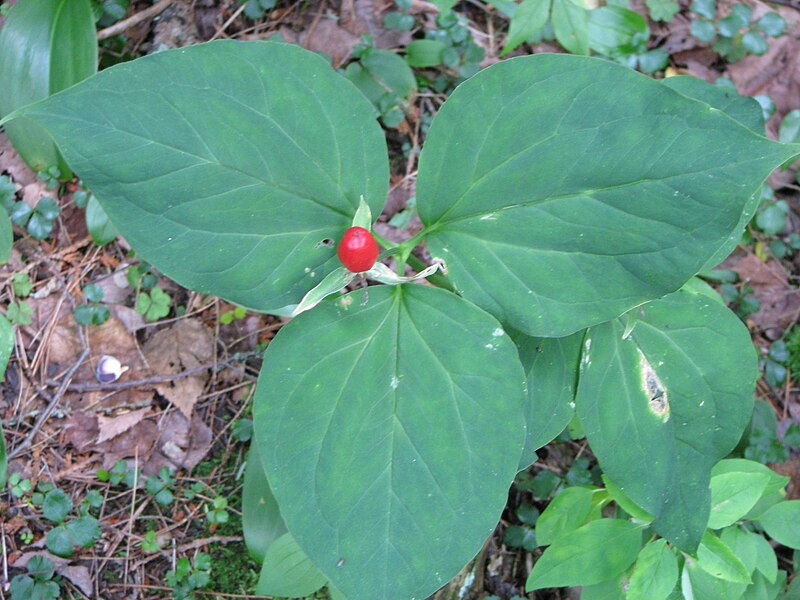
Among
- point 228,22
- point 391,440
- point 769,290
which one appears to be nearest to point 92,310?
point 228,22

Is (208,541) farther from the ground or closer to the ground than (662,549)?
closer to the ground

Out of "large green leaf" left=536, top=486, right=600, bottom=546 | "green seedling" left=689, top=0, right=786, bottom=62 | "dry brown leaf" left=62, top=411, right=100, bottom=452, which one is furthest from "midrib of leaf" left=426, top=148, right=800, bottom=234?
"green seedling" left=689, top=0, right=786, bottom=62

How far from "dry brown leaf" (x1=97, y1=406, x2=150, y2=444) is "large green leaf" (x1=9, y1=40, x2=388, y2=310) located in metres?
1.20

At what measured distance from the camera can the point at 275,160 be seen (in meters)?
1.33

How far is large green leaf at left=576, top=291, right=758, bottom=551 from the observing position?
Answer: 1.54 metres

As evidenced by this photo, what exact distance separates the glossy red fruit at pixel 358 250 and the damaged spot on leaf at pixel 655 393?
29.4 inches

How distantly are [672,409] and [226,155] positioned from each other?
3.70 feet

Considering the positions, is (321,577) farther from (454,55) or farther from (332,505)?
(454,55)

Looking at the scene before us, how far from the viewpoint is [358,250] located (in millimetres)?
1202

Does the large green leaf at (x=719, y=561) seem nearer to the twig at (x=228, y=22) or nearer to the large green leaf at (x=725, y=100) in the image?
the large green leaf at (x=725, y=100)

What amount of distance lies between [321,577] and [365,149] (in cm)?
118

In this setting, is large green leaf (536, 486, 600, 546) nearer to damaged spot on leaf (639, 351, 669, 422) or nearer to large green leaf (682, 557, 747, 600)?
large green leaf (682, 557, 747, 600)

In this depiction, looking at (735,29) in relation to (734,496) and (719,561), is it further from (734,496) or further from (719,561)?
(719,561)

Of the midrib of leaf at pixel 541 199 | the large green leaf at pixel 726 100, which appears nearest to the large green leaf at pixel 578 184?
the midrib of leaf at pixel 541 199
